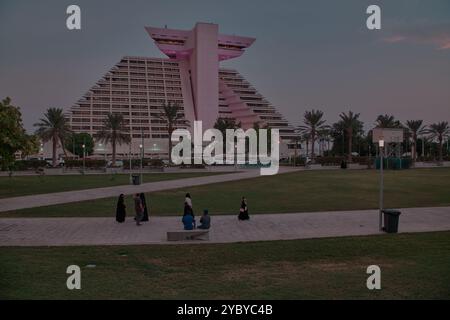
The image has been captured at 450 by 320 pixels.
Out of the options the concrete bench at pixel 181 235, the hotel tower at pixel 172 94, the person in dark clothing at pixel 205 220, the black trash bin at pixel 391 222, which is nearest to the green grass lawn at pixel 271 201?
the person in dark clothing at pixel 205 220

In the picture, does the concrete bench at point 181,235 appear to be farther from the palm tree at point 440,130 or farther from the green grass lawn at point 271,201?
the palm tree at point 440,130

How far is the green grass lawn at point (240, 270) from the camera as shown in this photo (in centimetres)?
800

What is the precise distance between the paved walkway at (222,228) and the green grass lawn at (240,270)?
1087 mm

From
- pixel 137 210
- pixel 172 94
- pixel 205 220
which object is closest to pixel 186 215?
pixel 205 220

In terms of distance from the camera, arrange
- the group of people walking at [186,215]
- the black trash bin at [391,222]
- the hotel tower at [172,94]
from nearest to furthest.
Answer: the black trash bin at [391,222]
the group of people walking at [186,215]
the hotel tower at [172,94]

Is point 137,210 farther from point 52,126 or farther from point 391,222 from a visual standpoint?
point 52,126

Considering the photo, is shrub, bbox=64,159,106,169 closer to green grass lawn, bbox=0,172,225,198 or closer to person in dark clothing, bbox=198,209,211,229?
green grass lawn, bbox=0,172,225,198

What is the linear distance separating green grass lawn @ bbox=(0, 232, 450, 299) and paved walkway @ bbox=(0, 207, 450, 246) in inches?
42.8

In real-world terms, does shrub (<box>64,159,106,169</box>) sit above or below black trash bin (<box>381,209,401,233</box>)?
above

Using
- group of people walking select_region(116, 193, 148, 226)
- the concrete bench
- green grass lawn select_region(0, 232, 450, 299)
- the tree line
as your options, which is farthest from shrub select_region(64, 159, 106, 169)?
green grass lawn select_region(0, 232, 450, 299)

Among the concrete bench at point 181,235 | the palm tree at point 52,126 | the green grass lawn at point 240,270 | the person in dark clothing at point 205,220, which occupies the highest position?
the palm tree at point 52,126

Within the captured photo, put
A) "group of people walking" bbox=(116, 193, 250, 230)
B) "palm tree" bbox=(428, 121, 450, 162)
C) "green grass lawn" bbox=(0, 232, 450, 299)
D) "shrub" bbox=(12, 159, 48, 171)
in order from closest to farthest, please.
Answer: "green grass lawn" bbox=(0, 232, 450, 299) → "group of people walking" bbox=(116, 193, 250, 230) → "shrub" bbox=(12, 159, 48, 171) → "palm tree" bbox=(428, 121, 450, 162)

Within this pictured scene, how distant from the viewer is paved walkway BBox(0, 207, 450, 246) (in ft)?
43.7
